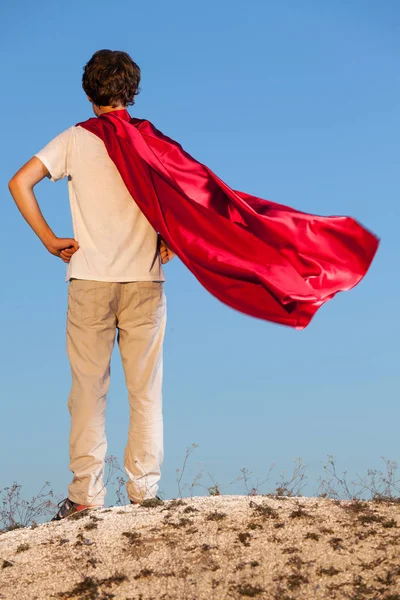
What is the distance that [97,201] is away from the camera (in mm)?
6250

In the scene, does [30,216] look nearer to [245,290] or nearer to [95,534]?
[245,290]

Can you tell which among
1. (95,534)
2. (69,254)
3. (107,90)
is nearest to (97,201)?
(69,254)

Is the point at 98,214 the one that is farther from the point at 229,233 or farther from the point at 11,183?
the point at 229,233

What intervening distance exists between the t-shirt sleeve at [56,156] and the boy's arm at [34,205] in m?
0.04

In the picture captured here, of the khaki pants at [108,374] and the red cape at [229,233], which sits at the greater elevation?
the red cape at [229,233]

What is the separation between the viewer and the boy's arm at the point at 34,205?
6113mm

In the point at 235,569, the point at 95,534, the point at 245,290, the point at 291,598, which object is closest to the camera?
the point at 291,598

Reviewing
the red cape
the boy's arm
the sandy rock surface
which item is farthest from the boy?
the sandy rock surface

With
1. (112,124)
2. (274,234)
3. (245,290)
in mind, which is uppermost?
(112,124)

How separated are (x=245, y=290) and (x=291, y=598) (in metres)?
2.29

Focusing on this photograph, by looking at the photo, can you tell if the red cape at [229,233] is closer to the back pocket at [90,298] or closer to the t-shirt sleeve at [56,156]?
the t-shirt sleeve at [56,156]

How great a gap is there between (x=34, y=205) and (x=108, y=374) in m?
1.29

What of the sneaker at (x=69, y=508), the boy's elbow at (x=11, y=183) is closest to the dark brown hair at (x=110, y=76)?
the boy's elbow at (x=11, y=183)

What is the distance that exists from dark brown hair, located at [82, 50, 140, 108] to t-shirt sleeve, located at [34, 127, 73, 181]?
389 millimetres
